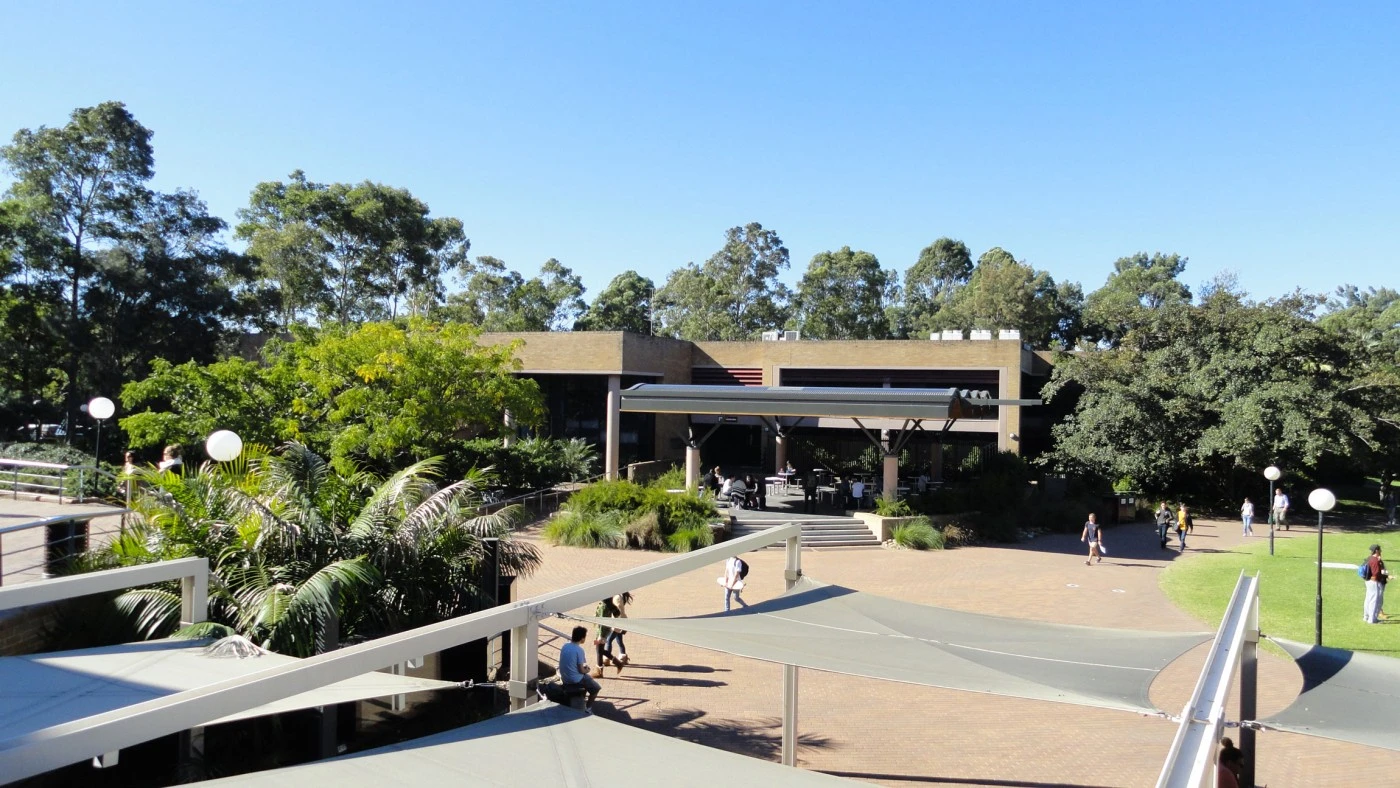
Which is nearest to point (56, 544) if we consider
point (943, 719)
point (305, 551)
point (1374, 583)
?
point (305, 551)

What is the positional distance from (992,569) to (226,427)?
62.0ft

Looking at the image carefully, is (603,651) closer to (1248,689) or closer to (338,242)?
(1248,689)

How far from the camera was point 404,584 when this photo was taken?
29.9ft

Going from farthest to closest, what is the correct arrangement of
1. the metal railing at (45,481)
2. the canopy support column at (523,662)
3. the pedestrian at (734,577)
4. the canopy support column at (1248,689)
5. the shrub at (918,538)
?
the shrub at (918,538), the metal railing at (45,481), the pedestrian at (734,577), the canopy support column at (1248,689), the canopy support column at (523,662)

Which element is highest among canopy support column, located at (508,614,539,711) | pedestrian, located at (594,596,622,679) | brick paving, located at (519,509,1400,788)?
canopy support column, located at (508,614,539,711)

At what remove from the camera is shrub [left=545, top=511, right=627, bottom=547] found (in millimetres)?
21438

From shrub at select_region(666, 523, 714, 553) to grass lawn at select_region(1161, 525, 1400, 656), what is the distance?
10.0 metres

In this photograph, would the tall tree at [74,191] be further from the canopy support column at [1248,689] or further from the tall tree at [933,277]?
the tall tree at [933,277]

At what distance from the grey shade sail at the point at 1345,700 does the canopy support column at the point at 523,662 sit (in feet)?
14.5

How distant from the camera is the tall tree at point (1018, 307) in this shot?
208 ft

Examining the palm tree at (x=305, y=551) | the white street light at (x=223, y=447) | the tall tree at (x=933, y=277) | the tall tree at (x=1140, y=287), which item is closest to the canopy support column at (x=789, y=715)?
the palm tree at (x=305, y=551)

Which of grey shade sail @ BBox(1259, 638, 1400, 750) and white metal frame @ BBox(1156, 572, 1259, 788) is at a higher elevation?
white metal frame @ BBox(1156, 572, 1259, 788)

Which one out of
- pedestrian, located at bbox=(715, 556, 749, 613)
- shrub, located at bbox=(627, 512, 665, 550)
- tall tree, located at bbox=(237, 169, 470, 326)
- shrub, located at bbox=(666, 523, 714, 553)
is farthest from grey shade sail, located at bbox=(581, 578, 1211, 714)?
tall tree, located at bbox=(237, 169, 470, 326)

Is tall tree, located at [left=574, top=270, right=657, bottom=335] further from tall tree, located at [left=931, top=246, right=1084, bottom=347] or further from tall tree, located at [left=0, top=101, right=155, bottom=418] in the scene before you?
tall tree, located at [left=0, top=101, right=155, bottom=418]
